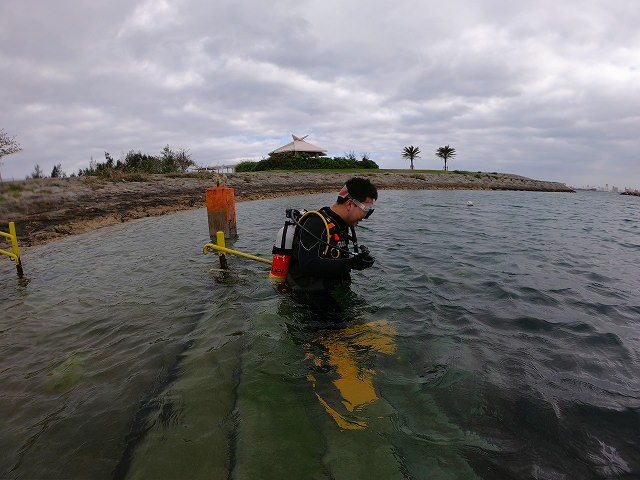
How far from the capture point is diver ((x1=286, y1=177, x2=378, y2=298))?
4777 millimetres

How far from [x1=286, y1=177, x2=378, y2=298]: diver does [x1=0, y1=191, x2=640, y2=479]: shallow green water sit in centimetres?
93

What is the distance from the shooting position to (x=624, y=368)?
4.21 meters

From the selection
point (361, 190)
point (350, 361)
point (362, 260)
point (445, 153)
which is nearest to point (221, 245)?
point (362, 260)

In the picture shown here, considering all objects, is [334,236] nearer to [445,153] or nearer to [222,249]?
[222,249]

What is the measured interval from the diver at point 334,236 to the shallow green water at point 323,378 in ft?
3.04

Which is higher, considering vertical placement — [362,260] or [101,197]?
[101,197]

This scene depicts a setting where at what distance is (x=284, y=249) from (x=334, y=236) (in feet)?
3.59

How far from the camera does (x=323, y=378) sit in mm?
3941

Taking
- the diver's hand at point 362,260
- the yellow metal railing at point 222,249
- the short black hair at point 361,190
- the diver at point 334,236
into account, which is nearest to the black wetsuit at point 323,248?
the diver at point 334,236

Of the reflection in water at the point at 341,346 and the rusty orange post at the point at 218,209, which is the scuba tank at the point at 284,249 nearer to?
the reflection in water at the point at 341,346

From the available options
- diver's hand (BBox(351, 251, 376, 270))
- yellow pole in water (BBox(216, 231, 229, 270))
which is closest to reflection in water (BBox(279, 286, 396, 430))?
diver's hand (BBox(351, 251, 376, 270))

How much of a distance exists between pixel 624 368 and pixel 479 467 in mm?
2850

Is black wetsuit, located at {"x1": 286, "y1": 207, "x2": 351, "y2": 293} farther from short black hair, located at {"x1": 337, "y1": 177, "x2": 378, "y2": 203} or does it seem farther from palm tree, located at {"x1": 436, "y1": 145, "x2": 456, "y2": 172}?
palm tree, located at {"x1": 436, "y1": 145, "x2": 456, "y2": 172}

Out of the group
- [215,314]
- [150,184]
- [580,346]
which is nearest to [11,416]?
[215,314]
